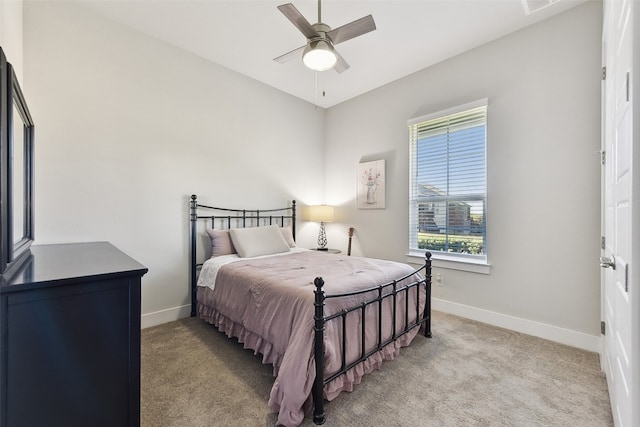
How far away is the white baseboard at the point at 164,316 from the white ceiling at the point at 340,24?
9.25 feet

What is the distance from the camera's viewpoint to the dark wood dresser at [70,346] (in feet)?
2.92

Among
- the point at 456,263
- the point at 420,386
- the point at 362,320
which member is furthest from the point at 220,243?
the point at 456,263

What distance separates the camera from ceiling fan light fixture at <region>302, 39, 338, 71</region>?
2.05 m

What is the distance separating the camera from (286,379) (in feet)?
4.83

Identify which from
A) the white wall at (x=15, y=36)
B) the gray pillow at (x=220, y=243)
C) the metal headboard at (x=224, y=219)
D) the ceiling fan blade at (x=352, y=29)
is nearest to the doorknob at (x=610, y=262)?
the ceiling fan blade at (x=352, y=29)

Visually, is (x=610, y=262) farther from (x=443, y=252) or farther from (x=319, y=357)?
(x=443, y=252)

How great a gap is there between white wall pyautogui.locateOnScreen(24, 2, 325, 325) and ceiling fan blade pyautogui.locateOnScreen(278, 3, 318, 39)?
5.47ft

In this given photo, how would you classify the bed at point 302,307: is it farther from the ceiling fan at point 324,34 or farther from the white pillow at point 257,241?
the ceiling fan at point 324,34

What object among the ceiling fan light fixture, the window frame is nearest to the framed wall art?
the window frame

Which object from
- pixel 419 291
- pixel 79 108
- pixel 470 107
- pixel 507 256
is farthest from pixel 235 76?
pixel 507 256

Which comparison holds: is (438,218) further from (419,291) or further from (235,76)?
(235,76)

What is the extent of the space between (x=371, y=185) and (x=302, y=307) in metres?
2.60

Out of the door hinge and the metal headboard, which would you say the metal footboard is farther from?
the metal headboard

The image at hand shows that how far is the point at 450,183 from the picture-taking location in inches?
125
